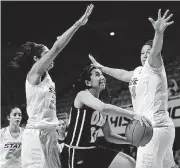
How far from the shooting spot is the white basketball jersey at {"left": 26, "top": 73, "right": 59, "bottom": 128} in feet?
14.9

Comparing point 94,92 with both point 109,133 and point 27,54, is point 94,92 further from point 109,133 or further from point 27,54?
point 27,54

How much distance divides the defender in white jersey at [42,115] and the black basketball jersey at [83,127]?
2.24 ft

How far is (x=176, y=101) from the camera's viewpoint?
952 centimetres

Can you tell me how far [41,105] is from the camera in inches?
179

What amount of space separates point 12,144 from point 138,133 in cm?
265

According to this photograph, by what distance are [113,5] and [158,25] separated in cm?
685

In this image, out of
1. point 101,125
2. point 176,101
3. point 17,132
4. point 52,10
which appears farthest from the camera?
point 52,10

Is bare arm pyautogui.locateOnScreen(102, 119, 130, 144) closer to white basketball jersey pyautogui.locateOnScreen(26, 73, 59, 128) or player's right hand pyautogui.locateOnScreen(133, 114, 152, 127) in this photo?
player's right hand pyautogui.locateOnScreen(133, 114, 152, 127)

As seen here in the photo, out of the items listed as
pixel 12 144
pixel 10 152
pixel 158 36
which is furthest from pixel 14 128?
pixel 158 36

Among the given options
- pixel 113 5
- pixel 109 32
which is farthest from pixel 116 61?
pixel 113 5

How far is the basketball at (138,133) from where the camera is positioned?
392 cm

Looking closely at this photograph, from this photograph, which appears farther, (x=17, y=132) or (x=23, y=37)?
(x=23, y=37)

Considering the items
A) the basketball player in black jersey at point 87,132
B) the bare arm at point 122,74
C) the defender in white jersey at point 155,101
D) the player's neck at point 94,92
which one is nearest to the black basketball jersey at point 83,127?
the basketball player in black jersey at point 87,132

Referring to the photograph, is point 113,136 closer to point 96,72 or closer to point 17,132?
point 96,72
